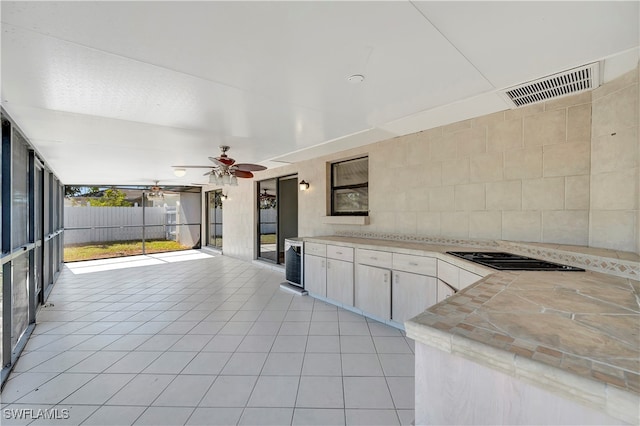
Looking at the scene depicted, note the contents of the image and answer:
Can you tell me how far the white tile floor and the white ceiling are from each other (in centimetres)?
242

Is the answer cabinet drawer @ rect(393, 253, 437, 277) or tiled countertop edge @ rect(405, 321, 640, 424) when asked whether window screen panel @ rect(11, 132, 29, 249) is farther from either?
cabinet drawer @ rect(393, 253, 437, 277)

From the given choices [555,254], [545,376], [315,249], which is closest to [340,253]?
[315,249]

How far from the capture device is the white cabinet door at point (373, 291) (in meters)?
3.11

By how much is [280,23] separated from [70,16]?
109 cm

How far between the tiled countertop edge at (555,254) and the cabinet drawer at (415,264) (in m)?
0.60

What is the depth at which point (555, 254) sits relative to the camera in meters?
2.14

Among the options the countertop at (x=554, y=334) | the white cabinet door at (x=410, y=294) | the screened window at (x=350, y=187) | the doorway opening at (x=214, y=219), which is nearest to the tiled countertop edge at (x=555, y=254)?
A: the countertop at (x=554, y=334)

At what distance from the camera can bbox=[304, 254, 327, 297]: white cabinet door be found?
3.98 meters

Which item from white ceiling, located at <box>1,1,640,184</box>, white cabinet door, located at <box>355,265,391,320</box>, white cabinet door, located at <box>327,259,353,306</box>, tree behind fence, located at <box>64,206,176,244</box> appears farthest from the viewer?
tree behind fence, located at <box>64,206,176,244</box>

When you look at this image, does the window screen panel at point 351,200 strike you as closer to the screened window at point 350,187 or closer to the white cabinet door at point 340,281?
the screened window at point 350,187

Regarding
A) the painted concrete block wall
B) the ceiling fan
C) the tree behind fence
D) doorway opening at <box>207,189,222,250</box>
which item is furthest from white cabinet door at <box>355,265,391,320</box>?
the tree behind fence

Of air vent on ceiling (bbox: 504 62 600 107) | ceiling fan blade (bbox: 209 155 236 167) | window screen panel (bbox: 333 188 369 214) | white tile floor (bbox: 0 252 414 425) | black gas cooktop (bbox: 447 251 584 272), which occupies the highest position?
air vent on ceiling (bbox: 504 62 600 107)

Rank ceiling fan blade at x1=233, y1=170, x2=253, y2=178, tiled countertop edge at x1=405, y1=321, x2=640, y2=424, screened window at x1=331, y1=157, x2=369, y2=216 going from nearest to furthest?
tiled countertop edge at x1=405, y1=321, x2=640, y2=424 → ceiling fan blade at x1=233, y1=170, x2=253, y2=178 → screened window at x1=331, y1=157, x2=369, y2=216

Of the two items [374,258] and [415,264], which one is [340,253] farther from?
[415,264]
